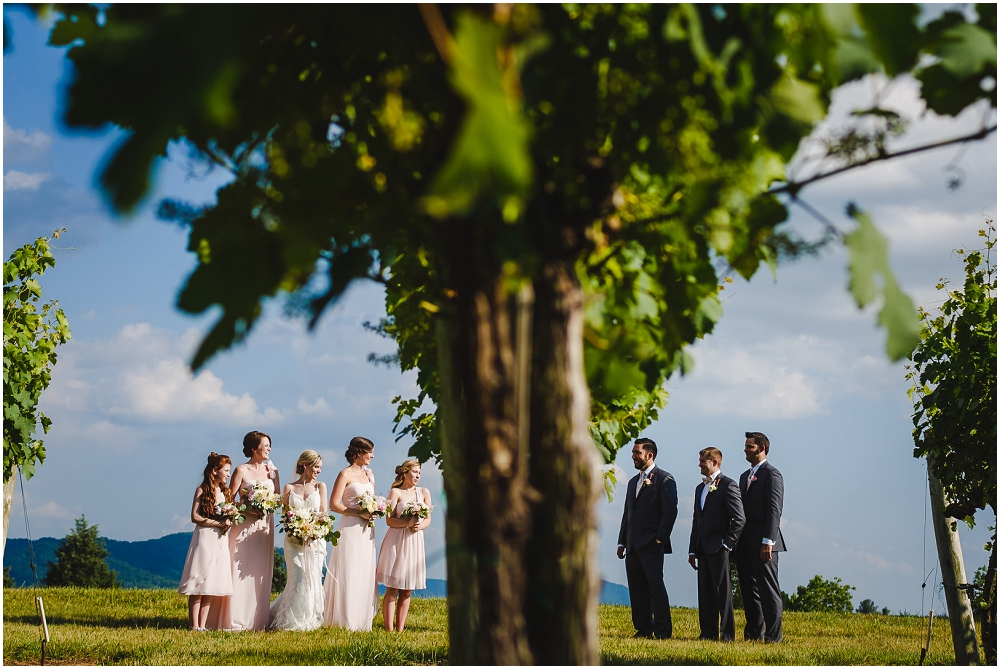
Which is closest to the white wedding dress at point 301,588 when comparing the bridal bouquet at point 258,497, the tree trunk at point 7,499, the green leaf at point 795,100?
the bridal bouquet at point 258,497

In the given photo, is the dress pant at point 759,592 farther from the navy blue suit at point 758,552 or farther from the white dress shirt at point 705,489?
the white dress shirt at point 705,489

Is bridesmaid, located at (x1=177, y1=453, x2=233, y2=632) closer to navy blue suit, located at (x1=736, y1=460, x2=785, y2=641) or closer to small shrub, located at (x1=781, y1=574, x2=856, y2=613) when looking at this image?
navy blue suit, located at (x1=736, y1=460, x2=785, y2=641)

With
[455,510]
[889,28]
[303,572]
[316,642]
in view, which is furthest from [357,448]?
[889,28]

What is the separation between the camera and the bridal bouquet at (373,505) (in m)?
9.90

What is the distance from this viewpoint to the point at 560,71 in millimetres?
1871

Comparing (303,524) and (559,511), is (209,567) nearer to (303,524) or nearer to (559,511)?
(303,524)

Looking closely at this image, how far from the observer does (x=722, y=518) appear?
9477 mm

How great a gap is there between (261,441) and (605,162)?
8.72m

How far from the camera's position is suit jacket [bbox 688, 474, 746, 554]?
933 centimetres

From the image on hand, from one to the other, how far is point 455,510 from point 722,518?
7.94 meters

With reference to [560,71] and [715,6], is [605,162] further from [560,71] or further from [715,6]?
[715,6]

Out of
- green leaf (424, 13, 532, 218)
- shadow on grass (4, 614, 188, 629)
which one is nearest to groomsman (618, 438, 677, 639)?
shadow on grass (4, 614, 188, 629)

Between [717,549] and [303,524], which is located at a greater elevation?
[303,524]

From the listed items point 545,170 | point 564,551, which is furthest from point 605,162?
point 564,551
